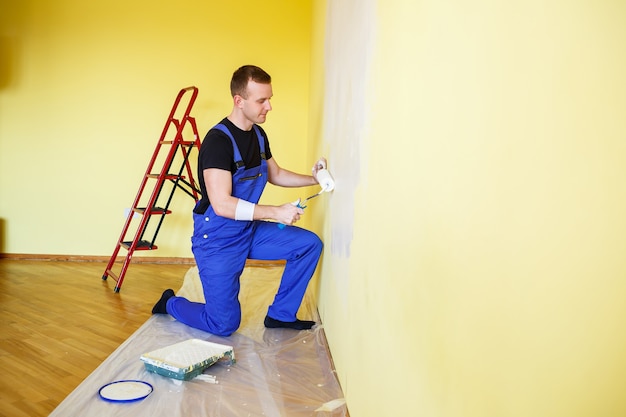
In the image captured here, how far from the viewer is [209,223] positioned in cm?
253

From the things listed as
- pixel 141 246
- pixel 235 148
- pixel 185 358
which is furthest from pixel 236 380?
pixel 141 246

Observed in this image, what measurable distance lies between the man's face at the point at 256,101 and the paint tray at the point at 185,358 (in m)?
1.04

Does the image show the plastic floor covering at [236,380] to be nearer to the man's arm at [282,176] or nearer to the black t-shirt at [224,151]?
the black t-shirt at [224,151]

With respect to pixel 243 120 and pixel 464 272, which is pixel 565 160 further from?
pixel 243 120

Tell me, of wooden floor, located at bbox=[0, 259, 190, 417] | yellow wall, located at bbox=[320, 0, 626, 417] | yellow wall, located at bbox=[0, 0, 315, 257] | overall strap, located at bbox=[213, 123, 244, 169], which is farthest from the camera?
yellow wall, located at bbox=[0, 0, 315, 257]

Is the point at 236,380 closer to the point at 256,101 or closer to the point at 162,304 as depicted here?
the point at 162,304

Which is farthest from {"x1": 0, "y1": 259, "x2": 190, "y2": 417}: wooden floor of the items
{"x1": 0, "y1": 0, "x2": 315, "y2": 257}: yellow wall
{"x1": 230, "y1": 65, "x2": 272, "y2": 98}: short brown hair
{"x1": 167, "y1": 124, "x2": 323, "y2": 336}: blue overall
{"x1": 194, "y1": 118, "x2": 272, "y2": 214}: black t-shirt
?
{"x1": 230, "y1": 65, "x2": 272, "y2": 98}: short brown hair

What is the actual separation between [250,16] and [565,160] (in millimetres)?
4413

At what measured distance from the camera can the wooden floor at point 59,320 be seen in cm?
201

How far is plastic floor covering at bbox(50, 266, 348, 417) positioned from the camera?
1828mm

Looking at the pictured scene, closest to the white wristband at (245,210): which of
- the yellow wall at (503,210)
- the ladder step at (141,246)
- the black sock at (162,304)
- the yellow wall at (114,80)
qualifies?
the black sock at (162,304)

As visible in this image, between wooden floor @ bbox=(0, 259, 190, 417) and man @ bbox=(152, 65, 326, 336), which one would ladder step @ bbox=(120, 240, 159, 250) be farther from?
man @ bbox=(152, 65, 326, 336)

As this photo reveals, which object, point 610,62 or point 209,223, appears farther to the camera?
point 209,223

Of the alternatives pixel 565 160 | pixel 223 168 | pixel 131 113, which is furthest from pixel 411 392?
pixel 131 113
